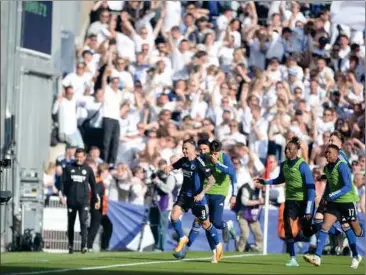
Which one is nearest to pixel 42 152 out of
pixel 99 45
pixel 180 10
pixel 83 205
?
pixel 83 205

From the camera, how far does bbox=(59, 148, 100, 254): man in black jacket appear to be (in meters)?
29.8

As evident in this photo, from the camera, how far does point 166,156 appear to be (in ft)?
106

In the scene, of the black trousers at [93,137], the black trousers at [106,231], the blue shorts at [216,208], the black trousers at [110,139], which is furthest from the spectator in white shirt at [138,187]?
the blue shorts at [216,208]

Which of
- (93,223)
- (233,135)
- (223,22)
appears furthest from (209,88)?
(93,223)

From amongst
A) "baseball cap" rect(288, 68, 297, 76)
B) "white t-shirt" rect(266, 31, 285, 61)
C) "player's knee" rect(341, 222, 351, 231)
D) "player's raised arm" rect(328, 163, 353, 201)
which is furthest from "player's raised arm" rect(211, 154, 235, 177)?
"white t-shirt" rect(266, 31, 285, 61)

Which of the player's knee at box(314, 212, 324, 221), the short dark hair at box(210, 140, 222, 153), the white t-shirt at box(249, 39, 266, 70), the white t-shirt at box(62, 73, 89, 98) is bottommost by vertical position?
the player's knee at box(314, 212, 324, 221)

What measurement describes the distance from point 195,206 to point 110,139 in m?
7.06

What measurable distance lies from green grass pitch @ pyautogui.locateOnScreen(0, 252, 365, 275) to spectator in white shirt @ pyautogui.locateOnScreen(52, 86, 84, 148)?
4316 mm

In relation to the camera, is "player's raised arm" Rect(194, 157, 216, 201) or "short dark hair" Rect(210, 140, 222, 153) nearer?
"short dark hair" Rect(210, 140, 222, 153)

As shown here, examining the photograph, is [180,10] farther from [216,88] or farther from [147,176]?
[147,176]

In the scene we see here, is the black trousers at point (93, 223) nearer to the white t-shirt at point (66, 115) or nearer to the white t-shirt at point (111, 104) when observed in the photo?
the white t-shirt at point (66, 115)

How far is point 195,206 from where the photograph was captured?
85.0 ft

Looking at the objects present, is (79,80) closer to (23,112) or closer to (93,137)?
(93,137)

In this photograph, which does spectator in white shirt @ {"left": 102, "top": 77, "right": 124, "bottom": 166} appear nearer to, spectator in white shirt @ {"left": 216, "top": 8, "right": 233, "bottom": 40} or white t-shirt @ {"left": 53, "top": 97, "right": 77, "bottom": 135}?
white t-shirt @ {"left": 53, "top": 97, "right": 77, "bottom": 135}
